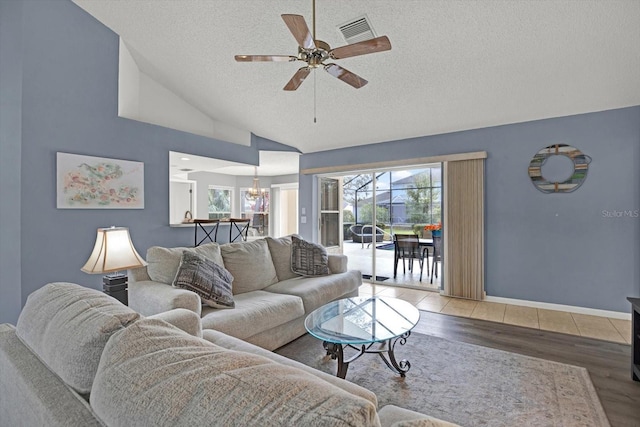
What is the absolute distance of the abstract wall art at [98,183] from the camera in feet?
11.3

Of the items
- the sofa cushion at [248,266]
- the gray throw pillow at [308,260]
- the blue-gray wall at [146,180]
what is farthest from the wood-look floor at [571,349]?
the sofa cushion at [248,266]

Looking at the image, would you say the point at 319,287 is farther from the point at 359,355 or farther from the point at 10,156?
the point at 10,156

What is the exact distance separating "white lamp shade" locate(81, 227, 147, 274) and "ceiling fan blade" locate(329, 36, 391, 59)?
2.00 metres

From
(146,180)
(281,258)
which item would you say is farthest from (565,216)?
(146,180)

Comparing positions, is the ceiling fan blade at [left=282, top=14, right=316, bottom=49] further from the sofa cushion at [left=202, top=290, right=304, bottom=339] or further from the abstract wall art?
the abstract wall art

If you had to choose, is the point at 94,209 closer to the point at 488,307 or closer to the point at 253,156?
the point at 253,156

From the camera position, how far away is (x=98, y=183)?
3719mm

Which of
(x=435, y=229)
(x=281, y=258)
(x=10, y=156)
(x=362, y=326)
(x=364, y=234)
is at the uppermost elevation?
(x=10, y=156)

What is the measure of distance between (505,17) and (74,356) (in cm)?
350

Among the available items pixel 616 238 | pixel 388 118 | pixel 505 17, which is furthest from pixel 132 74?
pixel 616 238

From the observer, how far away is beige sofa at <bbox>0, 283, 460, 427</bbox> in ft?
1.69

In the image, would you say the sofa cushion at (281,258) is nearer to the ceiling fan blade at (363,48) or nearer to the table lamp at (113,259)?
the table lamp at (113,259)

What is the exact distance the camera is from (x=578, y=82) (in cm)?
329

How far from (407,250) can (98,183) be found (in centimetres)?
438
